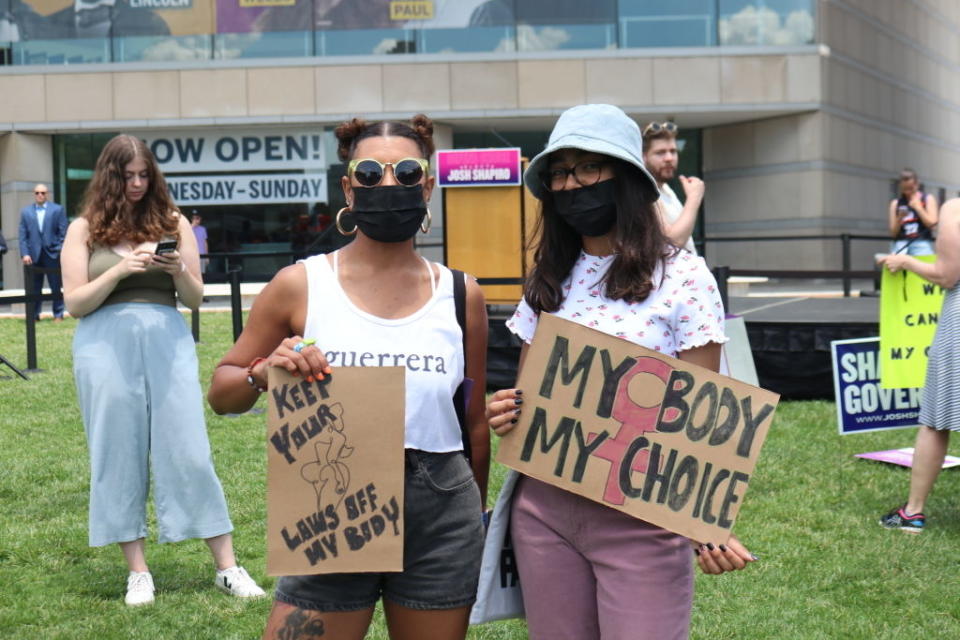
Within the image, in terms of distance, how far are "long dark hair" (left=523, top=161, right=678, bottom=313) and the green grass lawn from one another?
2388mm

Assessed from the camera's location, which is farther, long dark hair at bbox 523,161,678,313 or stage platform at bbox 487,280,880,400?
stage platform at bbox 487,280,880,400

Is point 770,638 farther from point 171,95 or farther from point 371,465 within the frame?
point 171,95

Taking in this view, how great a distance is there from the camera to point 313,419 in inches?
110

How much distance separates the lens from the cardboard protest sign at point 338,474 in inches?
110

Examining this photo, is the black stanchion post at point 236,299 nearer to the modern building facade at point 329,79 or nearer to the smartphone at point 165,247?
the smartphone at point 165,247

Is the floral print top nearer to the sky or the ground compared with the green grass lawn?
nearer to the sky

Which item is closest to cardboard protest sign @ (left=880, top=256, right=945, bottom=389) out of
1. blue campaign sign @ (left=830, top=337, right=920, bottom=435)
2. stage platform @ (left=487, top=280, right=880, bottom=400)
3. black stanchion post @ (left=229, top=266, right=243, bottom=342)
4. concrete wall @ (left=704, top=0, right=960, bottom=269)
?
blue campaign sign @ (left=830, top=337, right=920, bottom=435)

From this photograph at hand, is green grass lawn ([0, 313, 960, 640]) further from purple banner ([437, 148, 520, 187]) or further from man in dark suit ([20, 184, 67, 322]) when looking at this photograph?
man in dark suit ([20, 184, 67, 322])

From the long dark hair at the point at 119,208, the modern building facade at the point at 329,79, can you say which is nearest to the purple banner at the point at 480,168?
the long dark hair at the point at 119,208

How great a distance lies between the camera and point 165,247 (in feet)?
16.1

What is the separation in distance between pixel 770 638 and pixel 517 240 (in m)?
10.1

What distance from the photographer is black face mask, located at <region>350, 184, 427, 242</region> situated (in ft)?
9.59

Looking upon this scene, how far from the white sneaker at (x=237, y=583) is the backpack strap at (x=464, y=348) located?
2.66 metres

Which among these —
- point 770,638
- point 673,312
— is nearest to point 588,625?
point 673,312
